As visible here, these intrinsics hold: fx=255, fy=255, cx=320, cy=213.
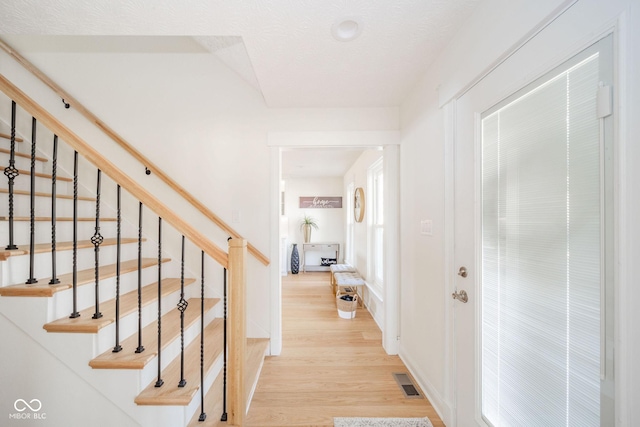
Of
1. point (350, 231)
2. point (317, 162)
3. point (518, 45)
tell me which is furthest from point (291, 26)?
point (350, 231)

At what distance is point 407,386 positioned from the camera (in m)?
1.97

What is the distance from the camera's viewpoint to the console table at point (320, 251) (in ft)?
20.1

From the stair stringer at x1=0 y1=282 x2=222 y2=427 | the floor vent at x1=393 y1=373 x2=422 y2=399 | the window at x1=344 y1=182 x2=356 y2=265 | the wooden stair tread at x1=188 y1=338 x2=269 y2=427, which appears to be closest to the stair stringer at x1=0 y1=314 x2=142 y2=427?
the stair stringer at x1=0 y1=282 x2=222 y2=427

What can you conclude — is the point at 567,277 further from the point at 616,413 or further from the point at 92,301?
the point at 92,301

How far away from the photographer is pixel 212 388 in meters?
1.69

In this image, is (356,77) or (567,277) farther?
(356,77)

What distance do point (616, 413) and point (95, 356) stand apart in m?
2.12

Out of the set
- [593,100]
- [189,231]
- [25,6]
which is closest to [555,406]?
[593,100]

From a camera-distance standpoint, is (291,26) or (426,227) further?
(426,227)

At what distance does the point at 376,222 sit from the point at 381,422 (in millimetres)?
2488

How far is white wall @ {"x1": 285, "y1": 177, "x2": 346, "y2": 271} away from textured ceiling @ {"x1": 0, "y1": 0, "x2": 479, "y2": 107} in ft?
15.1

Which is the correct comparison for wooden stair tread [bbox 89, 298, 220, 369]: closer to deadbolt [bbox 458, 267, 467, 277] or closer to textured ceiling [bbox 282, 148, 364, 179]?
deadbolt [bbox 458, 267, 467, 277]

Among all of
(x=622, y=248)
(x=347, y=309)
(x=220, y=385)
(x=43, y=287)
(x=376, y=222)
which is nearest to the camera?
(x=622, y=248)

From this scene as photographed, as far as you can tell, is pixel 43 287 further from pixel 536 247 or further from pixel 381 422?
pixel 536 247
